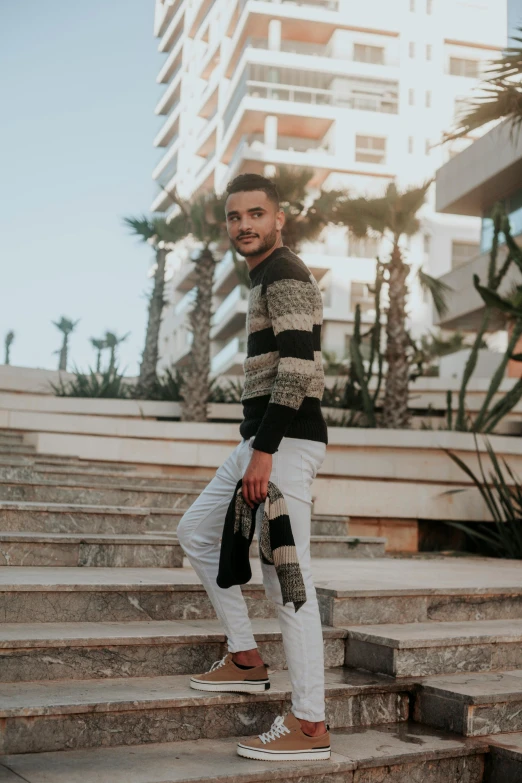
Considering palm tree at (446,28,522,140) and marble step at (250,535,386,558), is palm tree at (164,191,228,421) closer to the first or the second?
palm tree at (446,28,522,140)

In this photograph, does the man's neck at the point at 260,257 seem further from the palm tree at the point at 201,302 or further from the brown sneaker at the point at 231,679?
the palm tree at the point at 201,302

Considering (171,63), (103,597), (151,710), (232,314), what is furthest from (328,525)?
(171,63)

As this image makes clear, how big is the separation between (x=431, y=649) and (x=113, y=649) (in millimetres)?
1450

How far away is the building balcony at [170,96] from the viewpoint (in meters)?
76.8

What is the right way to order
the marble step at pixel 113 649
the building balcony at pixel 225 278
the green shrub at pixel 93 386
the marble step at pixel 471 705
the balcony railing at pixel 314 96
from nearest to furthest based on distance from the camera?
the marble step at pixel 113 649 < the marble step at pixel 471 705 < the green shrub at pixel 93 386 < the building balcony at pixel 225 278 < the balcony railing at pixel 314 96

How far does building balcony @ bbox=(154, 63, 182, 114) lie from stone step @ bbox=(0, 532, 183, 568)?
75.4m

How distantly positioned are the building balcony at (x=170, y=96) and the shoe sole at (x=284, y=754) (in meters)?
77.5

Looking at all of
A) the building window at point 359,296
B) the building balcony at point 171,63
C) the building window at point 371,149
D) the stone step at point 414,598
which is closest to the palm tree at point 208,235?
the stone step at point 414,598

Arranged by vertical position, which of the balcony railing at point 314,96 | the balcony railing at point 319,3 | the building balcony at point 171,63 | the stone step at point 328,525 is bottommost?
the stone step at point 328,525

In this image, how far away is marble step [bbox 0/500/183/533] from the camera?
5496 mm

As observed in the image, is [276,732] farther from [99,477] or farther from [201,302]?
[201,302]

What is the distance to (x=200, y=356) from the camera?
14.4 metres

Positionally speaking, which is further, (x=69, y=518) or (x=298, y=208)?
(x=298, y=208)

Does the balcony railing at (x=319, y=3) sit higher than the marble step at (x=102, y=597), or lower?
higher
